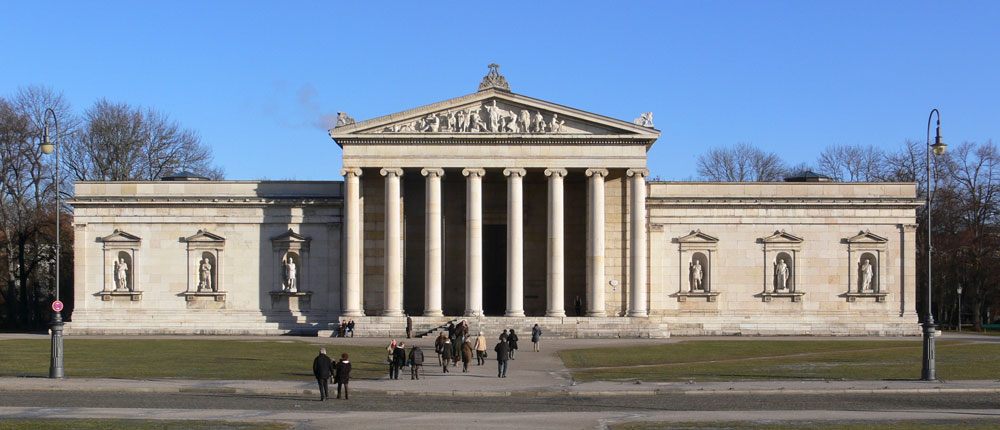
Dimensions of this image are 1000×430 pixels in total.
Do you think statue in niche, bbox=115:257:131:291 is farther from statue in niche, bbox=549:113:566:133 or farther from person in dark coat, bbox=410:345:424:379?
person in dark coat, bbox=410:345:424:379

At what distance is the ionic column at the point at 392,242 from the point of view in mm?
73188

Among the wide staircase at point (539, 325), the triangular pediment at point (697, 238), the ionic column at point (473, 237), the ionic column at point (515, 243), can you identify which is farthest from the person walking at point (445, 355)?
the triangular pediment at point (697, 238)

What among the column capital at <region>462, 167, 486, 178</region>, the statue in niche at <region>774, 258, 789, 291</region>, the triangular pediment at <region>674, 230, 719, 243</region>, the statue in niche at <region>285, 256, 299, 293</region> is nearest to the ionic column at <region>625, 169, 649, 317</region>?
the triangular pediment at <region>674, 230, 719, 243</region>

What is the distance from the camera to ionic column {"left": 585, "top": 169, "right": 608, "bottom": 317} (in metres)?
73.2

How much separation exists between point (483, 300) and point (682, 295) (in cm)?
1418

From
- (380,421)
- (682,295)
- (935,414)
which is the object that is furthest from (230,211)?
(935,414)

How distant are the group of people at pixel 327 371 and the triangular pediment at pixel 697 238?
147 feet

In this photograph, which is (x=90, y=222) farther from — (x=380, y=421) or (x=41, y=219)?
(x=380, y=421)

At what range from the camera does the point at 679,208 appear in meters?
78.2

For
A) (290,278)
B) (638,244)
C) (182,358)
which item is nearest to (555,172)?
(638,244)

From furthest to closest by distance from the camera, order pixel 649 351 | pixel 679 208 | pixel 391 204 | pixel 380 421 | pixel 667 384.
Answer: pixel 679 208
pixel 391 204
pixel 649 351
pixel 667 384
pixel 380 421

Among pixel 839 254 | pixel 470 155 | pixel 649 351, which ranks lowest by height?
pixel 649 351

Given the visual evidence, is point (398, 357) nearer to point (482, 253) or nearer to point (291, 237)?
point (291, 237)

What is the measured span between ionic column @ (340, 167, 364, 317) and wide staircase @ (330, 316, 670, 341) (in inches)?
61.5
